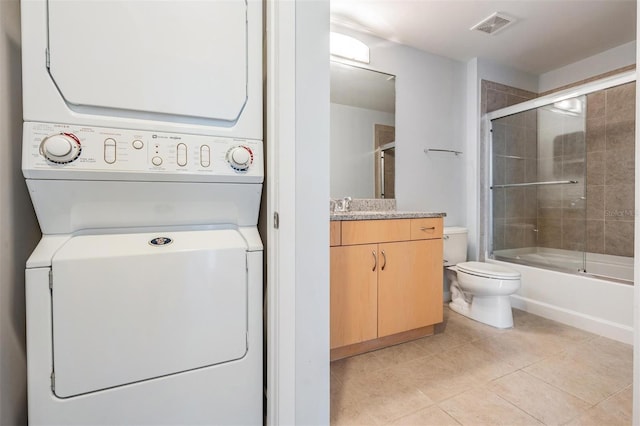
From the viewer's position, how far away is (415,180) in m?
2.53

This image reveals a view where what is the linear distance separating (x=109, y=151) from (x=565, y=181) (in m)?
3.54

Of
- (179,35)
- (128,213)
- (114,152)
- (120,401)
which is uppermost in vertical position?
(179,35)

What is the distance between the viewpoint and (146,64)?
0.78 metres

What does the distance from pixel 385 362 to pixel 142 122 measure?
1.68 m

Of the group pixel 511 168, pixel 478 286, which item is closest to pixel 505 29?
pixel 511 168

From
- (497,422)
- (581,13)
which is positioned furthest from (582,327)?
(581,13)

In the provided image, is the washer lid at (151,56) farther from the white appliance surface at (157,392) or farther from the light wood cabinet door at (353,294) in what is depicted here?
the light wood cabinet door at (353,294)

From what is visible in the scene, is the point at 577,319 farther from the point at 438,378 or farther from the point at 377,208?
the point at 377,208

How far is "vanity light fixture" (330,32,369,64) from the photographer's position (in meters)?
2.11

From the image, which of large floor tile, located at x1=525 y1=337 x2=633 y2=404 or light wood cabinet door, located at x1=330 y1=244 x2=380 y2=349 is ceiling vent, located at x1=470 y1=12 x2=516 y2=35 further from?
large floor tile, located at x1=525 y1=337 x2=633 y2=404

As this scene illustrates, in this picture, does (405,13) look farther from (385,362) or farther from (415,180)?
(385,362)

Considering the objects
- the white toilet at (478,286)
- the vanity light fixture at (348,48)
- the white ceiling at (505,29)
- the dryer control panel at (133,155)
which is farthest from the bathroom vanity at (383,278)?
the white ceiling at (505,29)

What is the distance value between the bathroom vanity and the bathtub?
1090 mm

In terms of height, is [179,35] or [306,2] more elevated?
[306,2]
